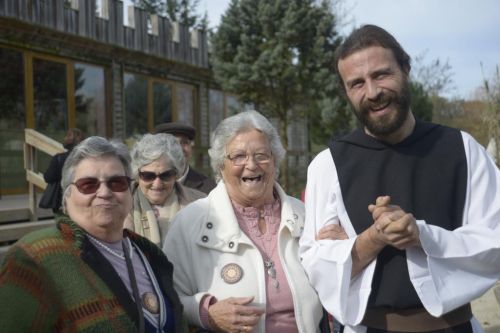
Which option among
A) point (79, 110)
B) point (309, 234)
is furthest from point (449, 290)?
point (79, 110)

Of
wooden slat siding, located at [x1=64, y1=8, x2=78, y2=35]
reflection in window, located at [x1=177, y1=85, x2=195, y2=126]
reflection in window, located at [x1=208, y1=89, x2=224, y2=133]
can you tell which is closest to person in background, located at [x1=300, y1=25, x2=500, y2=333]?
wooden slat siding, located at [x1=64, y1=8, x2=78, y2=35]

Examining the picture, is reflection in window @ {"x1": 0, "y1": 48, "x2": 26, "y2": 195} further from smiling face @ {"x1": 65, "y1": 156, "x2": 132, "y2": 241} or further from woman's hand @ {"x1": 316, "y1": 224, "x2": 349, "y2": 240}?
woman's hand @ {"x1": 316, "y1": 224, "x2": 349, "y2": 240}

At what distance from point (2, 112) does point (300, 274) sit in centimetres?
940

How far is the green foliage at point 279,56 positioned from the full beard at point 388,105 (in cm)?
1403

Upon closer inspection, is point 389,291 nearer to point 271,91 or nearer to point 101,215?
point 101,215

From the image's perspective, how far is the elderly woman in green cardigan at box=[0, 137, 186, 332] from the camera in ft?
6.43

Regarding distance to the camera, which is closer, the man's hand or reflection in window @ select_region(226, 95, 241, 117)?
the man's hand

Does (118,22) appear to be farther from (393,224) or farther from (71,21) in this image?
(393,224)

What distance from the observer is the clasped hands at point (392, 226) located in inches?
74.0

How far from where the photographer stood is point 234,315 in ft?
8.11

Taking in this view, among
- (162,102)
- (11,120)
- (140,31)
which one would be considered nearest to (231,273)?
(11,120)

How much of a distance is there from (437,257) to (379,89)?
672 mm

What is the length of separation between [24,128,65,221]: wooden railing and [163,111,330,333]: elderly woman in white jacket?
5.86 metres

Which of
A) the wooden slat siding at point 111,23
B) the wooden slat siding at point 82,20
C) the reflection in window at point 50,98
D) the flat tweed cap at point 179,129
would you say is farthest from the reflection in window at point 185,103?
the flat tweed cap at point 179,129
